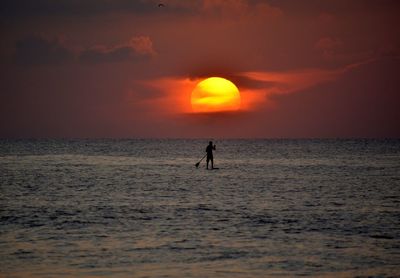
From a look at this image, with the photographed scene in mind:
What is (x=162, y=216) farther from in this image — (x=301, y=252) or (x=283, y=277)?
(x=283, y=277)

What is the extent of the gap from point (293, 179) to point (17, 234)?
27.7 m

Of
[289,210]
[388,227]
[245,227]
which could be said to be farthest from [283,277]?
[289,210]

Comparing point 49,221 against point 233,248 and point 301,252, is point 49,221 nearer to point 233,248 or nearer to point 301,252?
point 233,248

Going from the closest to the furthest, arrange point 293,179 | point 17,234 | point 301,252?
1. point 301,252
2. point 17,234
3. point 293,179

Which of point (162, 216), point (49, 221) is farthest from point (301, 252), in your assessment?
point (49, 221)

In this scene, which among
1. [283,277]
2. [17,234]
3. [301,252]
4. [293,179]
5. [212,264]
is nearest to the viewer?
[283,277]

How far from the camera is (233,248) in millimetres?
17922

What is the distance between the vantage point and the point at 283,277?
1480 cm

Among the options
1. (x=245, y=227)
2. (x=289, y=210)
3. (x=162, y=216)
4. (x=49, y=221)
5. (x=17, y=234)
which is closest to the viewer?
(x=17, y=234)

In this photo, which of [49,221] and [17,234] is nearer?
[17,234]

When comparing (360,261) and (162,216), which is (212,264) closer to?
(360,261)

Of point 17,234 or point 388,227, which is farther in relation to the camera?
point 388,227

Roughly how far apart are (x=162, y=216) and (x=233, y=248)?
272 inches

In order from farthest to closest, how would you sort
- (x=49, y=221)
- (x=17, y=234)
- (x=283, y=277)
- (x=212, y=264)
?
(x=49, y=221), (x=17, y=234), (x=212, y=264), (x=283, y=277)
